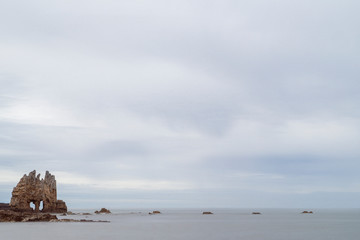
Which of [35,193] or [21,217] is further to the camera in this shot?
[35,193]

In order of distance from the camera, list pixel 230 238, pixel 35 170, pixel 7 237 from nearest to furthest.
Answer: pixel 7 237 → pixel 230 238 → pixel 35 170

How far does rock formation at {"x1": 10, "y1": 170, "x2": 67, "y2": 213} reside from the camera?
141250 millimetres

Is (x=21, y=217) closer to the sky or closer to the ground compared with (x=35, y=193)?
closer to the ground

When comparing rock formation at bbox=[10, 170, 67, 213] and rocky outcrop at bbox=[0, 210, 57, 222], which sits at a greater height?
rock formation at bbox=[10, 170, 67, 213]

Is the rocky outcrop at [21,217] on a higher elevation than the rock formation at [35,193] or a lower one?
lower

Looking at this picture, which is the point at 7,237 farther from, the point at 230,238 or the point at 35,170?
Answer: the point at 35,170

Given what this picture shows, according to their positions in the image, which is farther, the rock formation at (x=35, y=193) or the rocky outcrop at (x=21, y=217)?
the rock formation at (x=35, y=193)

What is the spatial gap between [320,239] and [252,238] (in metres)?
13.1

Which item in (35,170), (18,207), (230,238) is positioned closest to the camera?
(230,238)

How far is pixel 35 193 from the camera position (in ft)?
482

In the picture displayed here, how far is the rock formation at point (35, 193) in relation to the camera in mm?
141250

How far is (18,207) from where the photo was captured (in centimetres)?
13988

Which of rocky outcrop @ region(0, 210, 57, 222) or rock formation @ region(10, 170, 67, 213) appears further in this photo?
rock formation @ region(10, 170, 67, 213)

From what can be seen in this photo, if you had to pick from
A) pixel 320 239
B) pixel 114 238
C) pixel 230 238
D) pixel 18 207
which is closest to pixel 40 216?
pixel 18 207
